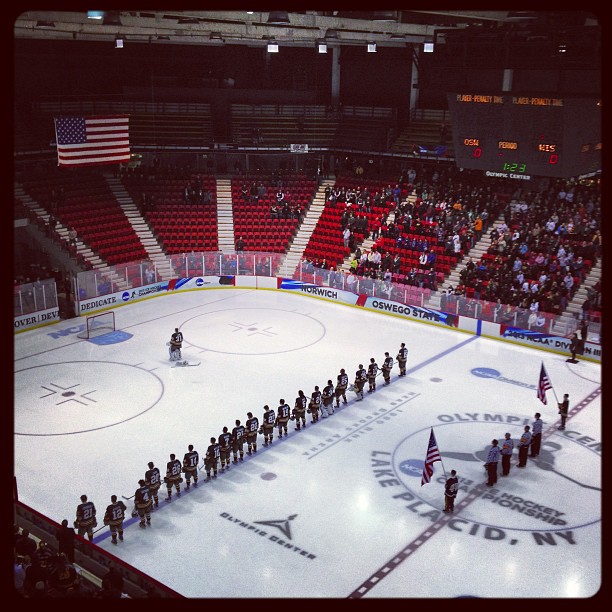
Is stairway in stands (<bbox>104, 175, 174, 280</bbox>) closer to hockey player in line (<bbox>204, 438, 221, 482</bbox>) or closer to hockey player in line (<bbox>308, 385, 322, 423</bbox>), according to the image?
Result: hockey player in line (<bbox>308, 385, 322, 423</bbox>)

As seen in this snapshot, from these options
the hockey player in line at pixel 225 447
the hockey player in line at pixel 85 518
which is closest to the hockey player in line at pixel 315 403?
the hockey player in line at pixel 225 447

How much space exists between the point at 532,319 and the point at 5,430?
986 inches

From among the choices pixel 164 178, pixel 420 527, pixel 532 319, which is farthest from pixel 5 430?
pixel 164 178

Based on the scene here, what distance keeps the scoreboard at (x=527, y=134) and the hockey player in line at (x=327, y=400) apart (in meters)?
7.37

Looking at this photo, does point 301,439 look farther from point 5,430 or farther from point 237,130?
point 237,130

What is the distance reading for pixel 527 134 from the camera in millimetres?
19578

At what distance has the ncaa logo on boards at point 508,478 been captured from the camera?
15.3 meters

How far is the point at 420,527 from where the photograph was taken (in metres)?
15.0

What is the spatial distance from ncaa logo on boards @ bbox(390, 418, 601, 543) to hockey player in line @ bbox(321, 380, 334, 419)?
2.43m

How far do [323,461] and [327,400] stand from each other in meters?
2.55

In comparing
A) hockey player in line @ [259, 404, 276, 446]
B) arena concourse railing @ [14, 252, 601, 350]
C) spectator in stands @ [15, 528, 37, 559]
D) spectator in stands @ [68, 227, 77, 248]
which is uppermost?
spectator in stands @ [68, 227, 77, 248]

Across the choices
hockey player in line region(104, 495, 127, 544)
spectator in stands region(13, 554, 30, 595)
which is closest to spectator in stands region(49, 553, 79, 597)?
spectator in stands region(13, 554, 30, 595)

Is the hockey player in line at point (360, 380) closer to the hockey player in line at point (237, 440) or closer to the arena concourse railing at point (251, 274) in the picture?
the hockey player in line at point (237, 440)

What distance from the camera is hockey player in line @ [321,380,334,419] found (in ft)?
65.7
